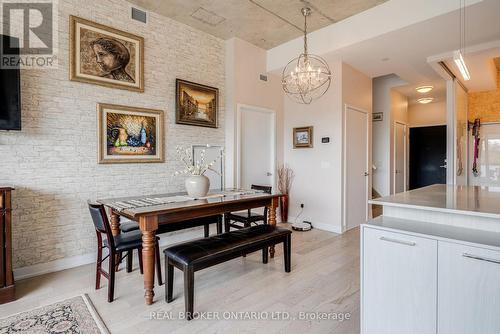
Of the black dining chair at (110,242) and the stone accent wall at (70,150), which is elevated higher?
the stone accent wall at (70,150)

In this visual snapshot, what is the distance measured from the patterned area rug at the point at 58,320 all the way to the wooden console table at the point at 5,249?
33cm

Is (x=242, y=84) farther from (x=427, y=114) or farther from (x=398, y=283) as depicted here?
(x=427, y=114)

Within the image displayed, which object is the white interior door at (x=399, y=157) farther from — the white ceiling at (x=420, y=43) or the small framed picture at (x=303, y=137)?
the small framed picture at (x=303, y=137)

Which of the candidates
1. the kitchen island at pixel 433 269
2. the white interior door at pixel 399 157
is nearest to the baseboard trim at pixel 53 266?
the kitchen island at pixel 433 269

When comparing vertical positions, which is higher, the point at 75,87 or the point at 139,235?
the point at 75,87

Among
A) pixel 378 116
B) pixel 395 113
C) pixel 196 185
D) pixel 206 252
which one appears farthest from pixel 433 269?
pixel 395 113

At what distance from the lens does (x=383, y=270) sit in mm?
1598

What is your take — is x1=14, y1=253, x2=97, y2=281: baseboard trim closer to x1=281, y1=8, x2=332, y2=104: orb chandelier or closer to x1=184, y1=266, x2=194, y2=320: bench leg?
x1=184, y1=266, x2=194, y2=320: bench leg

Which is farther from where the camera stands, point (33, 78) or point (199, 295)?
point (33, 78)

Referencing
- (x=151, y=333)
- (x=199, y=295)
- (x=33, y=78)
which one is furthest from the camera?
(x=33, y=78)

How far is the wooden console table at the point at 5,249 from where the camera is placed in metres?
2.30

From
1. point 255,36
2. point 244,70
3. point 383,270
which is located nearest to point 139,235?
point 383,270

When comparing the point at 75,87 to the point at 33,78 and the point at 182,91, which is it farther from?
the point at 182,91

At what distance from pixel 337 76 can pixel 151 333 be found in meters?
4.43
